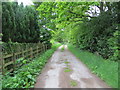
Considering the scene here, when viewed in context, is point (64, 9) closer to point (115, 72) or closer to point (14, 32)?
point (14, 32)

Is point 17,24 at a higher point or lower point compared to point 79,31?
higher

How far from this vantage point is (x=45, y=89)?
3.20 meters

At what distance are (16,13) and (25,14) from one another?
1099mm

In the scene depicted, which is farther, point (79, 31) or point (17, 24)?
point (79, 31)

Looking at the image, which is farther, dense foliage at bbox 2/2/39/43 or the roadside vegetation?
dense foliage at bbox 2/2/39/43

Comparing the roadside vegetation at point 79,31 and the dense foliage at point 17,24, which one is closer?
the roadside vegetation at point 79,31

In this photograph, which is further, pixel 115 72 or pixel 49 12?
Answer: pixel 49 12

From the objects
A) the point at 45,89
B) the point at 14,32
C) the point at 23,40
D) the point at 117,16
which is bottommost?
the point at 45,89

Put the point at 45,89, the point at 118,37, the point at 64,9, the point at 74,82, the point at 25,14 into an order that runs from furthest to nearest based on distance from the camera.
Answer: the point at 25,14 < the point at 64,9 < the point at 118,37 < the point at 74,82 < the point at 45,89

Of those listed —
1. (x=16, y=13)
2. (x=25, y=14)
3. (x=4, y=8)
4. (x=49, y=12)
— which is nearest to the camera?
(x=4, y=8)

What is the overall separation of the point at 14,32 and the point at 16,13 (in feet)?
8.57

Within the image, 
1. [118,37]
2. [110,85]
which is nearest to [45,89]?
[110,85]

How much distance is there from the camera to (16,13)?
35.1 feet

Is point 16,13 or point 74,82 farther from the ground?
point 16,13
